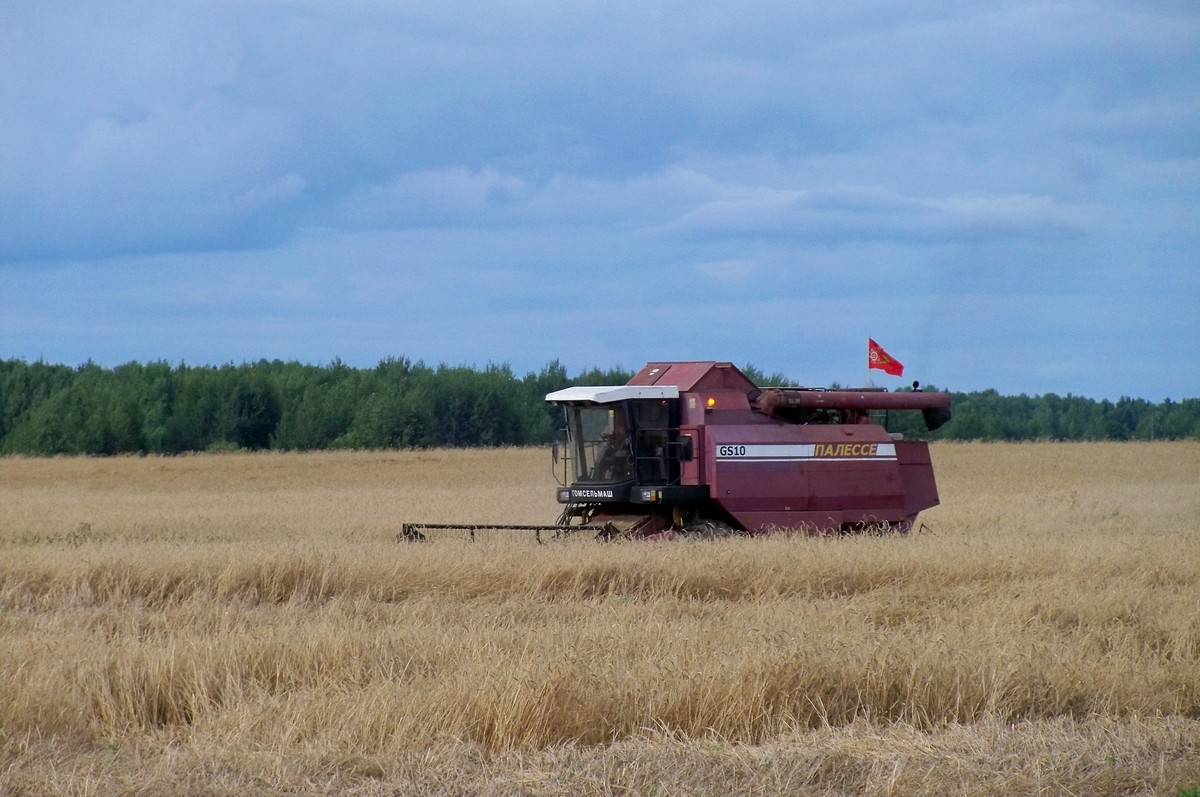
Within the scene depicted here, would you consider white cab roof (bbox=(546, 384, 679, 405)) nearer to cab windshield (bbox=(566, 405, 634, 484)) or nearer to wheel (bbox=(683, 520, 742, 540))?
cab windshield (bbox=(566, 405, 634, 484))

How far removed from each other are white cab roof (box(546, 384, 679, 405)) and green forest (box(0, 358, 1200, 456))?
43568 millimetres

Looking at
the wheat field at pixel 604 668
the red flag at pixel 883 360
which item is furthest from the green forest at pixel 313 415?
the wheat field at pixel 604 668

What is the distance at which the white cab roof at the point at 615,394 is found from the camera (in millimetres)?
16203

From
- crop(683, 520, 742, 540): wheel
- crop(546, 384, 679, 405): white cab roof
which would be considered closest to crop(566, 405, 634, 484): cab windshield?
crop(546, 384, 679, 405): white cab roof

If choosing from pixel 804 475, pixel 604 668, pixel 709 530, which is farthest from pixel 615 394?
pixel 604 668

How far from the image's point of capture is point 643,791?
529cm

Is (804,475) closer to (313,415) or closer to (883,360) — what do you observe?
(883,360)

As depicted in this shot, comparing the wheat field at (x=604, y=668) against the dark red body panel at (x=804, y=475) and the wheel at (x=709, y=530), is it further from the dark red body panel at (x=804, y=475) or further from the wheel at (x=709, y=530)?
the dark red body panel at (x=804, y=475)

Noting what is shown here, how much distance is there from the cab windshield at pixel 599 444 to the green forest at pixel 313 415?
4347 cm

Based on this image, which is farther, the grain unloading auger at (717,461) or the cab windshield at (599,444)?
the cab windshield at (599,444)

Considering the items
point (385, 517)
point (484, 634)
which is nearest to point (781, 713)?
point (484, 634)

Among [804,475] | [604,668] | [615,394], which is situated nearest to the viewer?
[604,668]

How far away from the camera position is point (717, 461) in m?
16.1

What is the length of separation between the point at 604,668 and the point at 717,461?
9488mm
